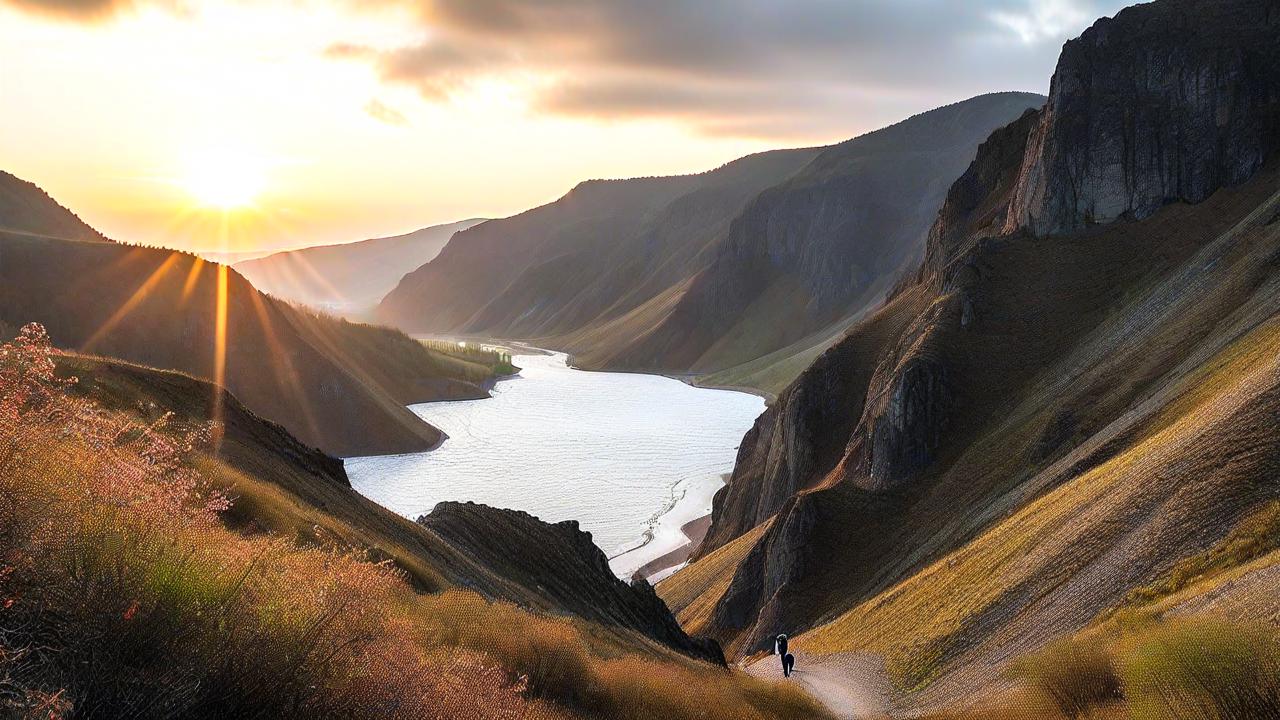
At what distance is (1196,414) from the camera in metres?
28.6

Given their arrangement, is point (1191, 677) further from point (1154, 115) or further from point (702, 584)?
point (1154, 115)

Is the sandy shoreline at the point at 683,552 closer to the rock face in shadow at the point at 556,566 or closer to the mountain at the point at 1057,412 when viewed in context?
the mountain at the point at 1057,412

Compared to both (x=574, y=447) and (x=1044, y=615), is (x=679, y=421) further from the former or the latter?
(x=1044, y=615)

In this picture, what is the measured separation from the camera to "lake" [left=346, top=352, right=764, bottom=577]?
75.8 meters

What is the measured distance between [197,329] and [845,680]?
8533 cm

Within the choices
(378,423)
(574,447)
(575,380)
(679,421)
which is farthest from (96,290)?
(575,380)

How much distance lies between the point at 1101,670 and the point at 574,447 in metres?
92.4

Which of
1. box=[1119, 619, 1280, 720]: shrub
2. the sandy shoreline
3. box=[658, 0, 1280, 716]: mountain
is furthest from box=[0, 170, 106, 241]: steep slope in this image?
box=[1119, 619, 1280, 720]: shrub

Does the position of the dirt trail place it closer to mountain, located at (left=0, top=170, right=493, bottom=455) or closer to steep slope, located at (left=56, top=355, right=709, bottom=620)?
steep slope, located at (left=56, top=355, right=709, bottom=620)

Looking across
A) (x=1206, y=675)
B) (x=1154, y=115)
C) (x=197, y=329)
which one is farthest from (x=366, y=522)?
(x=197, y=329)

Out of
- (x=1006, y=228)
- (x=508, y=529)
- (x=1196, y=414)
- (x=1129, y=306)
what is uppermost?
(x=1006, y=228)

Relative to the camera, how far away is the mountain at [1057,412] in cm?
2367

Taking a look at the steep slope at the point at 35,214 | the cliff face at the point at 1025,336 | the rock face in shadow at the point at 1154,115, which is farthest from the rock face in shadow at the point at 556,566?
the steep slope at the point at 35,214

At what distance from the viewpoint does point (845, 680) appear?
91.6 feet
